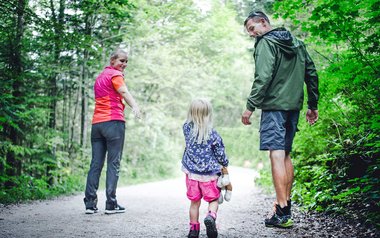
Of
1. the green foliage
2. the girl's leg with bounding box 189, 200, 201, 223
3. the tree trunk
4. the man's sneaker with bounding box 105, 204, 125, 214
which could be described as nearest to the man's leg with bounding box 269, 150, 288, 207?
the green foliage

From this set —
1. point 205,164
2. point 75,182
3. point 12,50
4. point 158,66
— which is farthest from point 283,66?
point 158,66

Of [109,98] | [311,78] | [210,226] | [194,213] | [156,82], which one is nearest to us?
[210,226]

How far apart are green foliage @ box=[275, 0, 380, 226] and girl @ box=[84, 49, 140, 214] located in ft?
7.52

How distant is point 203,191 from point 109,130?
184cm

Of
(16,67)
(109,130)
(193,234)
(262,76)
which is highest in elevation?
(16,67)

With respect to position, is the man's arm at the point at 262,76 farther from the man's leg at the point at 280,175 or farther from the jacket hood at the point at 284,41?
the man's leg at the point at 280,175

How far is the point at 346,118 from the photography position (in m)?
5.02

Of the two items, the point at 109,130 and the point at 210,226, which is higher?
the point at 109,130

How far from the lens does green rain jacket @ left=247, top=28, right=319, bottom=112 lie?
3.87 metres

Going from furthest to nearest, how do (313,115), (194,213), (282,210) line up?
(313,115) < (282,210) < (194,213)

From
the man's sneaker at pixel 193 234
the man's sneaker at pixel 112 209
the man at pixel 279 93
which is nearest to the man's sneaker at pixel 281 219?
the man at pixel 279 93

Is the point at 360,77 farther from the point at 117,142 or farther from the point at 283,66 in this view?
the point at 117,142

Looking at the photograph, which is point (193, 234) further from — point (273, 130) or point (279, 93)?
point (279, 93)

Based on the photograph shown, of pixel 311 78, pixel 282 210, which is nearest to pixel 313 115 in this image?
pixel 311 78
